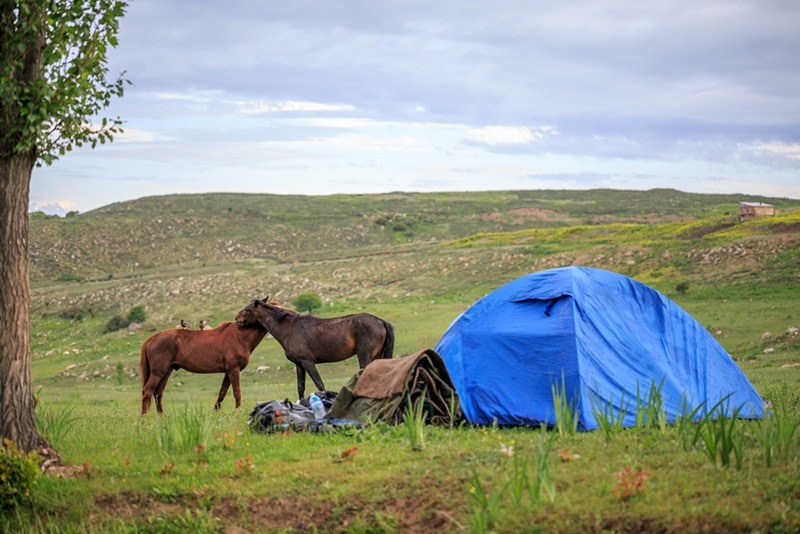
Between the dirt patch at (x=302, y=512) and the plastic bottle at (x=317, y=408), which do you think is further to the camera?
the plastic bottle at (x=317, y=408)

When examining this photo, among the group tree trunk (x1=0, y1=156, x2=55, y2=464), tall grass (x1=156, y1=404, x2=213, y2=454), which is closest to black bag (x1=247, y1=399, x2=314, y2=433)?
tall grass (x1=156, y1=404, x2=213, y2=454)

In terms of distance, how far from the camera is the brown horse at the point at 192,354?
15.8 metres

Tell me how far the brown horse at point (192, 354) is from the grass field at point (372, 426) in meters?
0.82

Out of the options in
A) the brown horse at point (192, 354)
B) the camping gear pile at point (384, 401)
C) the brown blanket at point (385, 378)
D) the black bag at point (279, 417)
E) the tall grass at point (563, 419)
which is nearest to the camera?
the tall grass at point (563, 419)

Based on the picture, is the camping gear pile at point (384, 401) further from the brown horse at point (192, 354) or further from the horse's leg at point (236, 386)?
the brown horse at point (192, 354)

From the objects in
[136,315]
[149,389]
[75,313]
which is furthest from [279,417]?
[75,313]

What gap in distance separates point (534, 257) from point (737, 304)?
17.2 meters

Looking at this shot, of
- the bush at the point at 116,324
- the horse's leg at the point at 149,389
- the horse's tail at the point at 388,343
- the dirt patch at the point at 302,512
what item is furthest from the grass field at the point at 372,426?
the horse's tail at the point at 388,343

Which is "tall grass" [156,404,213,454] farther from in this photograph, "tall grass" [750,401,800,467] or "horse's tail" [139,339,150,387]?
"tall grass" [750,401,800,467]

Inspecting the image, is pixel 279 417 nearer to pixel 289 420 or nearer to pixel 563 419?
Result: pixel 289 420

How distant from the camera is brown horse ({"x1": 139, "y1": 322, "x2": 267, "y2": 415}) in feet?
52.0

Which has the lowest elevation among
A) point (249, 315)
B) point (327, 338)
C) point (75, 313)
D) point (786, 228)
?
point (75, 313)

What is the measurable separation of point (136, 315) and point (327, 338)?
31.5 m

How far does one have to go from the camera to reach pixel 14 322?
1054 centimetres
